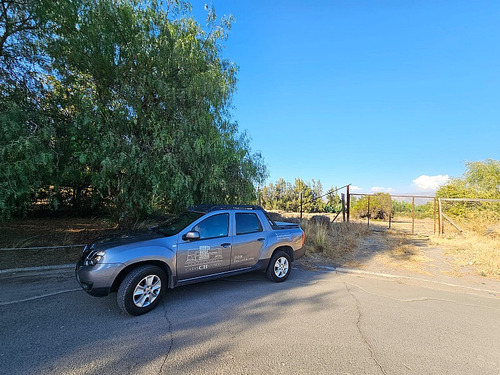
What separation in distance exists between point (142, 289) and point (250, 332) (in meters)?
1.83

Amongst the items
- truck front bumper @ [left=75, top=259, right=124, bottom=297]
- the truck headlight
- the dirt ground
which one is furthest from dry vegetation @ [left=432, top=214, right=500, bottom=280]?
the dirt ground

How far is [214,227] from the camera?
4984 mm

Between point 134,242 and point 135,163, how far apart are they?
9.20 feet

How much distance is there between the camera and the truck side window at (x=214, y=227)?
15.8ft

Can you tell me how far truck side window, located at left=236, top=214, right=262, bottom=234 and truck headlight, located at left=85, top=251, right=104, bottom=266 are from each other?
2441 mm

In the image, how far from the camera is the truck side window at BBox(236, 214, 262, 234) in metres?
5.33

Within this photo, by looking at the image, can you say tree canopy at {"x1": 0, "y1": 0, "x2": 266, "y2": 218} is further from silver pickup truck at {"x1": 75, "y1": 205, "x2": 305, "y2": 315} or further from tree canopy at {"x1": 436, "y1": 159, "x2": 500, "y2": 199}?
tree canopy at {"x1": 436, "y1": 159, "x2": 500, "y2": 199}

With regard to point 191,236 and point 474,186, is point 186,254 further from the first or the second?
point 474,186

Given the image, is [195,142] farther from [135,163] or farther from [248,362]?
[248,362]

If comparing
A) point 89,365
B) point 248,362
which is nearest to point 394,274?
point 248,362

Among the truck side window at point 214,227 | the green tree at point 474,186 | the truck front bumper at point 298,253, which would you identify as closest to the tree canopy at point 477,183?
the green tree at point 474,186

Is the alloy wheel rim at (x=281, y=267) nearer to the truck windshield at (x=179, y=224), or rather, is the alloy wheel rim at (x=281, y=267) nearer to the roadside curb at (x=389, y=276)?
the roadside curb at (x=389, y=276)

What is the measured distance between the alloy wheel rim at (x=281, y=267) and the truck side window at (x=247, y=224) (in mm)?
875

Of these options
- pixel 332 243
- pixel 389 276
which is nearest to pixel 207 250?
pixel 389 276
